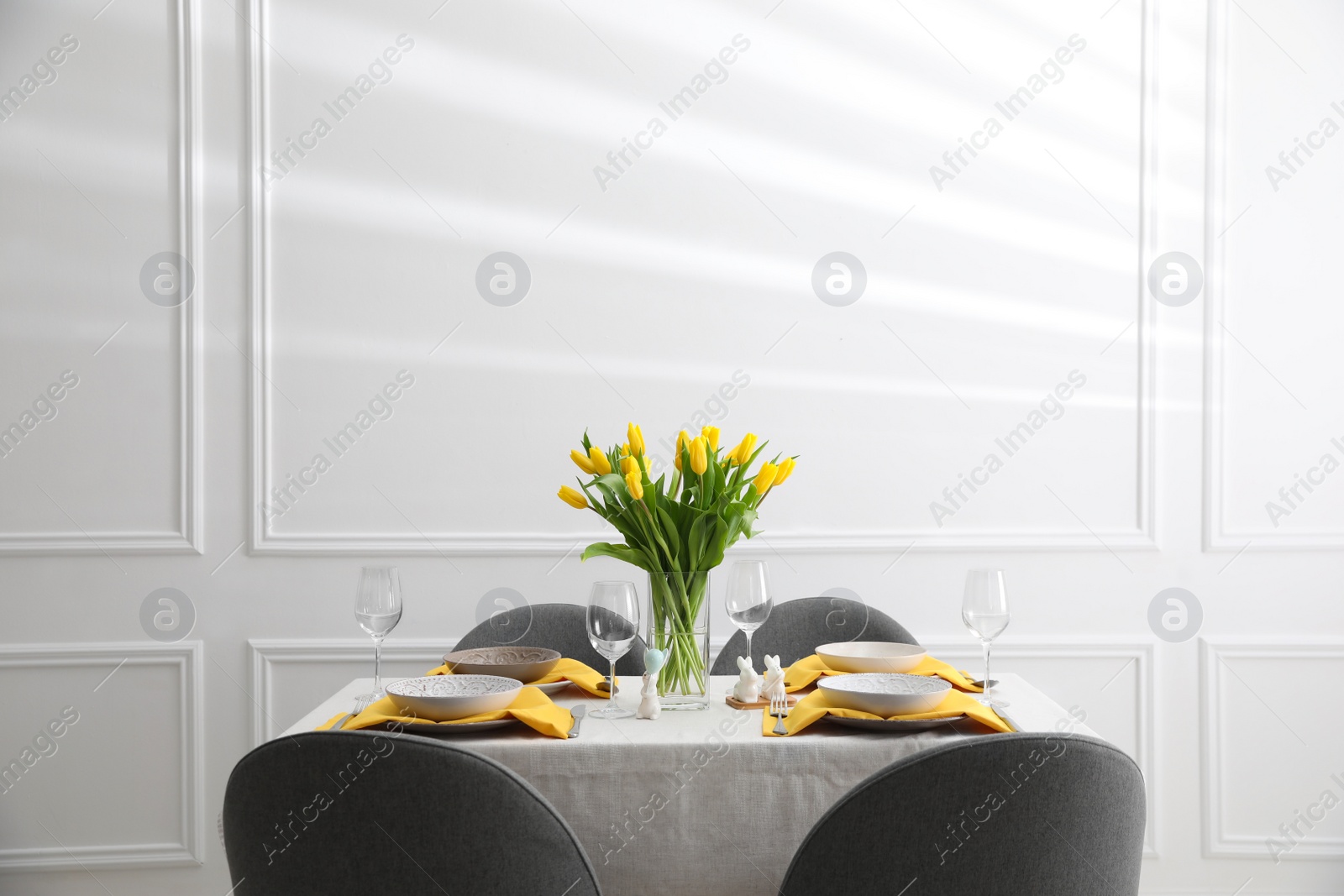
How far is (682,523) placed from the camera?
1582 mm

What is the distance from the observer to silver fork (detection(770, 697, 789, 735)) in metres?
1.40

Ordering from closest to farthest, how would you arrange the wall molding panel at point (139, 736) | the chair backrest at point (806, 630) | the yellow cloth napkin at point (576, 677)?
the yellow cloth napkin at point (576, 677), the chair backrest at point (806, 630), the wall molding panel at point (139, 736)

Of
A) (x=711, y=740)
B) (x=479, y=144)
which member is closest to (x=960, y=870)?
(x=711, y=740)

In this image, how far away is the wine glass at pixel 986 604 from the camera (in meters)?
1.51

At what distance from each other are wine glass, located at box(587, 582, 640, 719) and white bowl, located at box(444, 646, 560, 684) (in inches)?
8.8

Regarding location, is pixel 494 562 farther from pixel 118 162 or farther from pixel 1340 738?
pixel 1340 738

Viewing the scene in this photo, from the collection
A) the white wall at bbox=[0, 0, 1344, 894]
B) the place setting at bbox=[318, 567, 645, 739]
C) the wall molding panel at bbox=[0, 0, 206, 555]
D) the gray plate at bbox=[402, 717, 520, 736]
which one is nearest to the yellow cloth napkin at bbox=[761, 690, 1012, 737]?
the place setting at bbox=[318, 567, 645, 739]

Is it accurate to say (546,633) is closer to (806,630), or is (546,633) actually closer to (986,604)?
(806,630)

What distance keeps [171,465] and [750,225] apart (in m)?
1.69

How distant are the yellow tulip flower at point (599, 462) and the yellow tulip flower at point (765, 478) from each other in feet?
0.80

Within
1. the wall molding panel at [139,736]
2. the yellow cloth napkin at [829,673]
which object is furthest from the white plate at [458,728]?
the wall molding panel at [139,736]

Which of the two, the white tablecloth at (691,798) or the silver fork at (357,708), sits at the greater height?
the silver fork at (357,708)

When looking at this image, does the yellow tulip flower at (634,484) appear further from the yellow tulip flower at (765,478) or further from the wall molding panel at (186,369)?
the wall molding panel at (186,369)

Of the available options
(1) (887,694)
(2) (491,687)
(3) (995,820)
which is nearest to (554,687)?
(2) (491,687)
